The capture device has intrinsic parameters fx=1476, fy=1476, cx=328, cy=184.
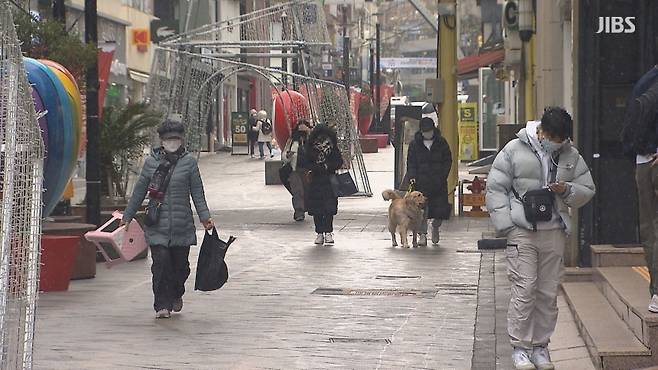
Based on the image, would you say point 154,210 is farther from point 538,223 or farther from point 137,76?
point 137,76

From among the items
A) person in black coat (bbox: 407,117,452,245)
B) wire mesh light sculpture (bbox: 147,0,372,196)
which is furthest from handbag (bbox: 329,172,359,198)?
wire mesh light sculpture (bbox: 147,0,372,196)

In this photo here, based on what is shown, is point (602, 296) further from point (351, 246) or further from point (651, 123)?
point (351, 246)

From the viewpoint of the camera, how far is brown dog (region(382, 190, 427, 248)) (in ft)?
60.8

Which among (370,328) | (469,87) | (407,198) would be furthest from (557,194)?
(469,87)

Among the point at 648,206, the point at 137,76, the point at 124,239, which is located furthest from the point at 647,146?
the point at 137,76

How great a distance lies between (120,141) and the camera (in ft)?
65.2

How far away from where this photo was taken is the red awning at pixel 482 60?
37531 millimetres

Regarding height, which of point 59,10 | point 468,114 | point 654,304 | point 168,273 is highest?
point 59,10

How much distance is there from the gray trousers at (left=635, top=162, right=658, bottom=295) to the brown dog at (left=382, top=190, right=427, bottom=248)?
8.57 meters

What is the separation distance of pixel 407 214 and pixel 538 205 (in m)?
9.58

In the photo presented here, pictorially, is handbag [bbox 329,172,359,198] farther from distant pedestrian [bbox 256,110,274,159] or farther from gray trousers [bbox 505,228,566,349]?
distant pedestrian [bbox 256,110,274,159]

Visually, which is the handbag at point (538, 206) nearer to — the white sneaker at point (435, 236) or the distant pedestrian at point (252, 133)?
the white sneaker at point (435, 236)

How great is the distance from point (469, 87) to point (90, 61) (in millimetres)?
61595

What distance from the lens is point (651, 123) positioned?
9.23 meters
